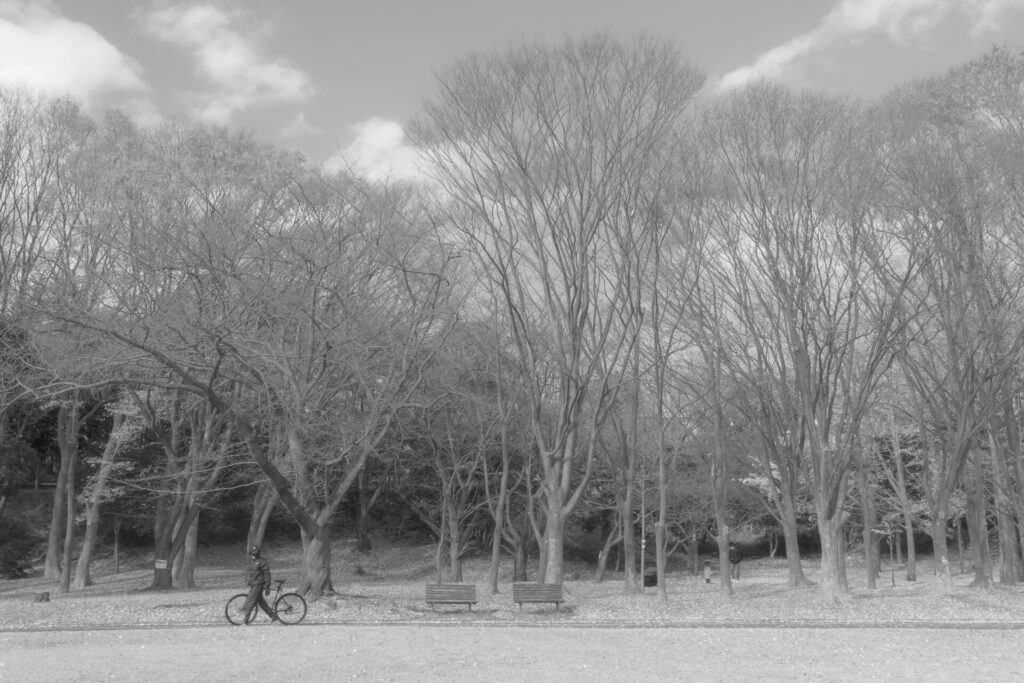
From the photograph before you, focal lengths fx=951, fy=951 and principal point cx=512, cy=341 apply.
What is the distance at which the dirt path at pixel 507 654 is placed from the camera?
8641 mm

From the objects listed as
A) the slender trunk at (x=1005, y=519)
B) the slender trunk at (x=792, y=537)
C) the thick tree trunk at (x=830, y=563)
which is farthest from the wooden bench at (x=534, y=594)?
the slender trunk at (x=1005, y=519)

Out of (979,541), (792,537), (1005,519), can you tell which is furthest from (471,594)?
(1005,519)

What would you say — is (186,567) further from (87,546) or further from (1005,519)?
(1005,519)

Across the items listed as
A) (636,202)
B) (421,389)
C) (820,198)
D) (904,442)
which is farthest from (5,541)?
(904,442)

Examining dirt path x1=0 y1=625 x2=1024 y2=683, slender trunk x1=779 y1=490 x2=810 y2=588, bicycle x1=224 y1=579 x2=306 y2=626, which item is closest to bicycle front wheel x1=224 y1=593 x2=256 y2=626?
bicycle x1=224 y1=579 x2=306 y2=626

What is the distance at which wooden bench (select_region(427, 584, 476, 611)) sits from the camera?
50.9 feet

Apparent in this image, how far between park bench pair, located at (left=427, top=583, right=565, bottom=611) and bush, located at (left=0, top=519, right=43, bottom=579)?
21787 mm

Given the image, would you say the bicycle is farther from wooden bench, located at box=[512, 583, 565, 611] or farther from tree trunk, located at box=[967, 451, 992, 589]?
tree trunk, located at box=[967, 451, 992, 589]

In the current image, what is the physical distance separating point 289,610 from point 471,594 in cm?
307

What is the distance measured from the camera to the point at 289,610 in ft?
45.5

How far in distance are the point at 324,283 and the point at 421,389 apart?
5.73 meters

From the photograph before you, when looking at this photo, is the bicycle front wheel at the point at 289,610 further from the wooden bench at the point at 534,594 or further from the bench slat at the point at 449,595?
the wooden bench at the point at 534,594

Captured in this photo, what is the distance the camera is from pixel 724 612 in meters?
16.2

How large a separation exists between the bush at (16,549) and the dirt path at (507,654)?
824 inches
